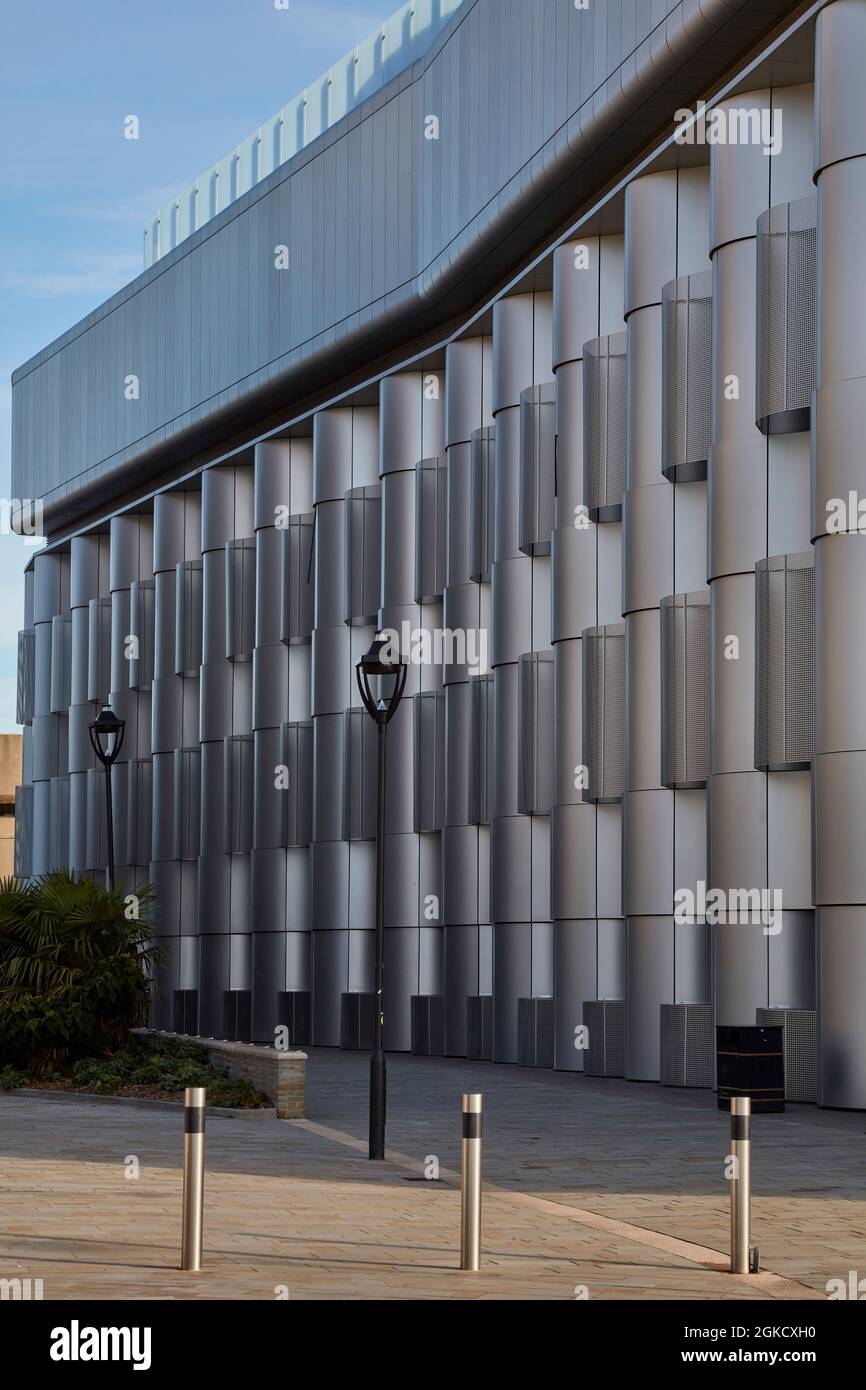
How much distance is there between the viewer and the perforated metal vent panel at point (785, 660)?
23.7m

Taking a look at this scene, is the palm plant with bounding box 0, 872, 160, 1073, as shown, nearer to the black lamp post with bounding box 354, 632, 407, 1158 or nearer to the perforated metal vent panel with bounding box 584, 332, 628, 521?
the black lamp post with bounding box 354, 632, 407, 1158

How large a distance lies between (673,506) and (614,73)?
20.6ft

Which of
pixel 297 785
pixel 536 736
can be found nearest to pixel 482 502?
pixel 536 736

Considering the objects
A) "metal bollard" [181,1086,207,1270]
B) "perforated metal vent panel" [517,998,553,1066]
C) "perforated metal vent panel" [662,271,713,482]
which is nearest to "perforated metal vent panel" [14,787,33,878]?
"perforated metal vent panel" [517,998,553,1066]

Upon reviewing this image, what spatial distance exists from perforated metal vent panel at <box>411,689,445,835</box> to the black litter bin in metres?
15.3

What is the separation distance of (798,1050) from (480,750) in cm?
1220

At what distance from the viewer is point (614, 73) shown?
28781mm

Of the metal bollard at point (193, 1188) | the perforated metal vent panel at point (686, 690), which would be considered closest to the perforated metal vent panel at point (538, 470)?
the perforated metal vent panel at point (686, 690)

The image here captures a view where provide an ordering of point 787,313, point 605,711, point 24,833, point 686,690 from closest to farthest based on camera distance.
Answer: point 787,313
point 686,690
point 605,711
point 24,833

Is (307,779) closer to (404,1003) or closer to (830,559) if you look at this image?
(404,1003)

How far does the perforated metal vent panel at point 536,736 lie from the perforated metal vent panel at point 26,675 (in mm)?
30186

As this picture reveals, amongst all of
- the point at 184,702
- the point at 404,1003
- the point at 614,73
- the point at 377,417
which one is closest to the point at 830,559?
the point at 614,73

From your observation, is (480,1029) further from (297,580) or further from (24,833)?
(24,833)

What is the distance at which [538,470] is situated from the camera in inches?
1284
